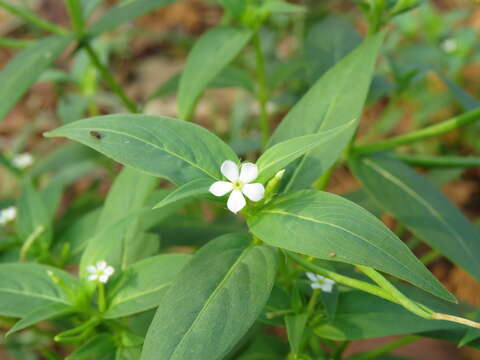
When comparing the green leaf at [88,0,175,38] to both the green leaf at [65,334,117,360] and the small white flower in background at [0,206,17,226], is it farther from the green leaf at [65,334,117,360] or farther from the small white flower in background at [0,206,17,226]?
the green leaf at [65,334,117,360]

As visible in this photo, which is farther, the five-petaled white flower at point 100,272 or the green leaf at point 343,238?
the five-petaled white flower at point 100,272

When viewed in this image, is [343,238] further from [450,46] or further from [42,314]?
[450,46]

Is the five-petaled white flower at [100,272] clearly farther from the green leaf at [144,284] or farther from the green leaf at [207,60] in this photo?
the green leaf at [207,60]

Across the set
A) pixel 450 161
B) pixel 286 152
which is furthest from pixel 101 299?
pixel 450 161

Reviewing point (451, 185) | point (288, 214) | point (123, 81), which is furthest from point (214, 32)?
point (123, 81)

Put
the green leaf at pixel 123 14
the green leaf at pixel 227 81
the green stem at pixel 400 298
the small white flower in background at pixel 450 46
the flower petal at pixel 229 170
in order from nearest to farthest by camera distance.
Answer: the green stem at pixel 400 298 < the flower petal at pixel 229 170 < the green leaf at pixel 123 14 < the green leaf at pixel 227 81 < the small white flower in background at pixel 450 46

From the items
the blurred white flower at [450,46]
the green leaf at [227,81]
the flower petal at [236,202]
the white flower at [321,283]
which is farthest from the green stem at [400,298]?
the blurred white flower at [450,46]
